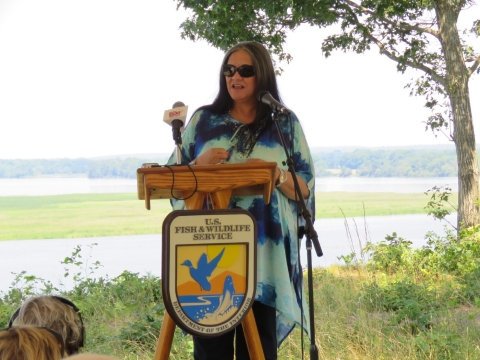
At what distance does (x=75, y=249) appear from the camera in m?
5.95

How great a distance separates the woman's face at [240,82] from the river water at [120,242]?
2.80 meters

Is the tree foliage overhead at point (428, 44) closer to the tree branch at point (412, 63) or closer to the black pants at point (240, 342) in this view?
the tree branch at point (412, 63)

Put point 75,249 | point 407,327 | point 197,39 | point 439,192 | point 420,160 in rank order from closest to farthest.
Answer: point 407,327
point 75,249
point 197,39
point 439,192
point 420,160

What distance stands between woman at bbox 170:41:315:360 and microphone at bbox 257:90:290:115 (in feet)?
0.43

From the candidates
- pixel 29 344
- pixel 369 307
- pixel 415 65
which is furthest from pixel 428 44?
A: pixel 29 344

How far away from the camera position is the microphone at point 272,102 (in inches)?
80.6

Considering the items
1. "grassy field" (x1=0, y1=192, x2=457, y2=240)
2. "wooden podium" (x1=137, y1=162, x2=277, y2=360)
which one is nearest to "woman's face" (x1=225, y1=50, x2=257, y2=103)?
"wooden podium" (x1=137, y1=162, x2=277, y2=360)

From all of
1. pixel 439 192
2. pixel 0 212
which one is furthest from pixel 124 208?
pixel 439 192

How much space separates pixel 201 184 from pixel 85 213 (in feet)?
28.8

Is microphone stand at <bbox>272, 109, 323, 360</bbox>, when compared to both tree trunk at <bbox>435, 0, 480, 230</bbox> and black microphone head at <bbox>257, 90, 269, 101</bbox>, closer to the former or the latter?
black microphone head at <bbox>257, 90, 269, 101</bbox>

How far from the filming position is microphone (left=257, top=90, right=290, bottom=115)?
2.05 m

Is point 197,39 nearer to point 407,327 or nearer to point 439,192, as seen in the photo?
point 439,192

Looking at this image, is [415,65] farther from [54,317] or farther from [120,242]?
[54,317]

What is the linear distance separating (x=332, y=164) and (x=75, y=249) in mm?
4943
